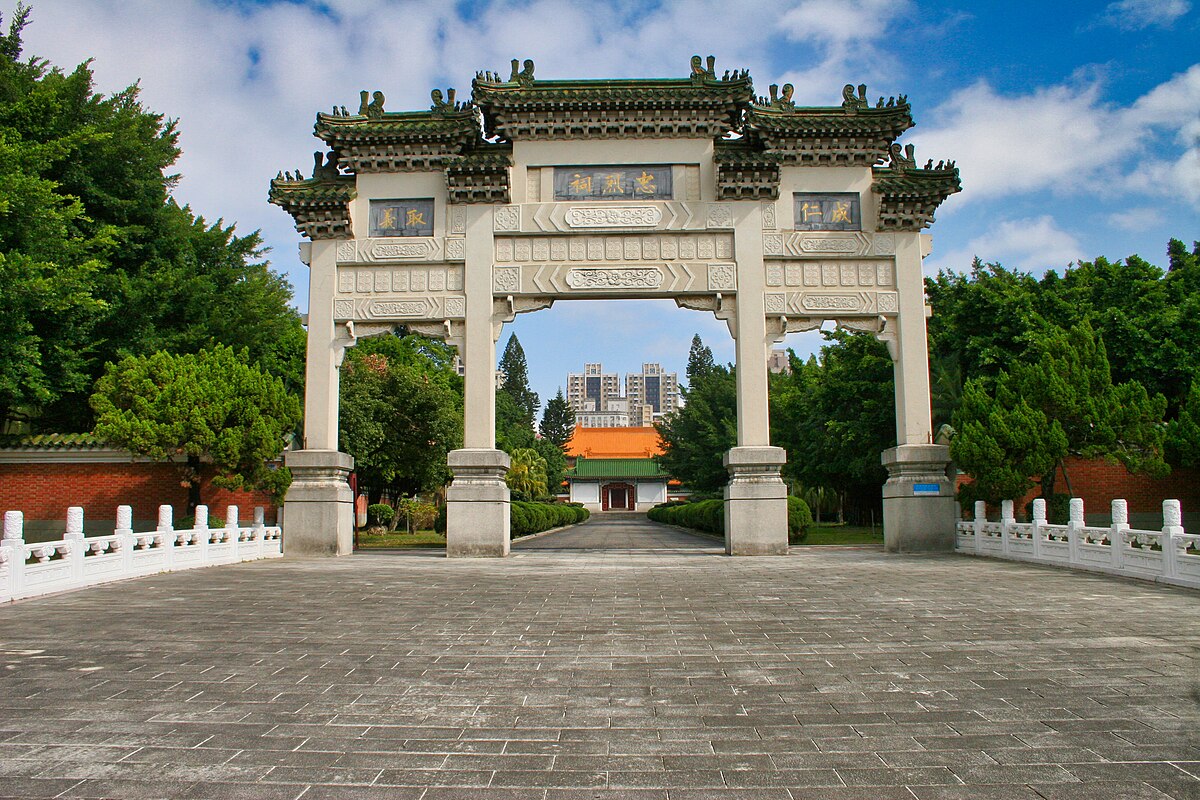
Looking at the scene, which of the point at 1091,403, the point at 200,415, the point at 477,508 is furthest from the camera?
the point at 477,508

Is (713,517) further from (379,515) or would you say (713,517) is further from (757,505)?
(379,515)

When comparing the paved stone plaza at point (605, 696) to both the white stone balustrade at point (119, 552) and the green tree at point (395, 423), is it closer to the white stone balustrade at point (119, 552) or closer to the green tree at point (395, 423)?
the white stone balustrade at point (119, 552)

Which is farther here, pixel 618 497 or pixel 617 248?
pixel 618 497

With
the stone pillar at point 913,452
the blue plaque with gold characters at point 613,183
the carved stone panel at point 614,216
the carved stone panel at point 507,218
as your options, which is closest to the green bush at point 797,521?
the stone pillar at point 913,452

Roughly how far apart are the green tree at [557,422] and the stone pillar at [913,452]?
57.7m

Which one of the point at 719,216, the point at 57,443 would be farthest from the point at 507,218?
the point at 57,443

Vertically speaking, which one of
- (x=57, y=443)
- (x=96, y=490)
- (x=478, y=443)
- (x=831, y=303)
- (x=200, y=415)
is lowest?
(x=96, y=490)

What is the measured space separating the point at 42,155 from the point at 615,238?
1286 centimetres

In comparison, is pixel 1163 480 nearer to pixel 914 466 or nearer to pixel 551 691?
pixel 914 466

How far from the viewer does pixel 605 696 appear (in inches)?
193

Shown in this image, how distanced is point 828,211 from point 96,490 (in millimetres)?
15861

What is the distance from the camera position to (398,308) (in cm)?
1573

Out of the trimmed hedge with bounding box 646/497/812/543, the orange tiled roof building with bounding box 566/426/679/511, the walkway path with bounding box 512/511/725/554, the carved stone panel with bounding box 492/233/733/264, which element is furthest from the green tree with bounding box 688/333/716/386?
the carved stone panel with bounding box 492/233/733/264

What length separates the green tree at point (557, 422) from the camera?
73312 mm
